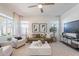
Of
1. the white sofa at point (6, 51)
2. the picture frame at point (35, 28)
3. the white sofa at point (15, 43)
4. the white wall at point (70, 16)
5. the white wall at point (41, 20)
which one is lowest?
the white sofa at point (6, 51)

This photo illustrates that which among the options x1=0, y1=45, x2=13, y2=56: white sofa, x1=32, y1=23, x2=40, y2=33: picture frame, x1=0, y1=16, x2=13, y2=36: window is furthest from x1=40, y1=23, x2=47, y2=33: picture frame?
x1=0, y1=45, x2=13, y2=56: white sofa

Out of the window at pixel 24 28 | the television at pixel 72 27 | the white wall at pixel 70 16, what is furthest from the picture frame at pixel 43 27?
the television at pixel 72 27

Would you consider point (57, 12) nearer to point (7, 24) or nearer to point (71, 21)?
point (71, 21)

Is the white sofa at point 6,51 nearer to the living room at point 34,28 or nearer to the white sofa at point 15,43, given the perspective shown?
the living room at point 34,28

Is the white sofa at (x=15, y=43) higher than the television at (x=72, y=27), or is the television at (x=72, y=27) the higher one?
the television at (x=72, y=27)

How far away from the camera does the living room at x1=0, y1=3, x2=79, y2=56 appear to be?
2.86m

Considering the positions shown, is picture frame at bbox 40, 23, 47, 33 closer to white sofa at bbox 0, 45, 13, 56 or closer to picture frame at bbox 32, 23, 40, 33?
picture frame at bbox 32, 23, 40, 33

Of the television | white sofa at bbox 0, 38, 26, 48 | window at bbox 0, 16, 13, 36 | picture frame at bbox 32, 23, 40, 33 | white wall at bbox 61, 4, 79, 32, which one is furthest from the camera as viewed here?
the television

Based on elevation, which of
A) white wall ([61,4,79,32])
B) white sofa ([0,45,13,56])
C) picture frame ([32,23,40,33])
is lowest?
white sofa ([0,45,13,56])

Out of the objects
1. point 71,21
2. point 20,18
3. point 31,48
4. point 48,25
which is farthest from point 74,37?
point 20,18

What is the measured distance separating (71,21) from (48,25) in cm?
103

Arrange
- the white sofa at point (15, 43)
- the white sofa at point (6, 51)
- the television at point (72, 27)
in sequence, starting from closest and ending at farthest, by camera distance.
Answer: the white sofa at point (6, 51) < the white sofa at point (15, 43) < the television at point (72, 27)

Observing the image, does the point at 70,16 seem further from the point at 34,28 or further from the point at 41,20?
the point at 34,28

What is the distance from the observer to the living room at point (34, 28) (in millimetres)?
2857
